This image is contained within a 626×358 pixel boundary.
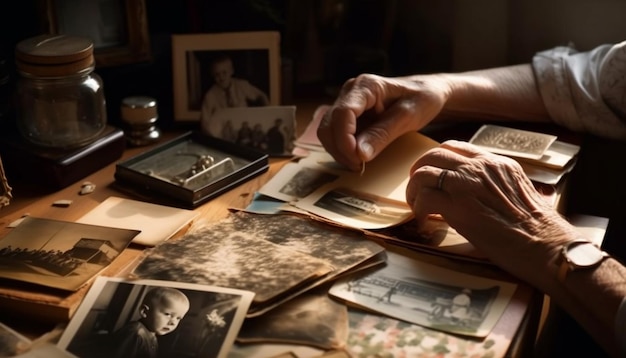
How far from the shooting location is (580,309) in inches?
42.2

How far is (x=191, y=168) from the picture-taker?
143 cm

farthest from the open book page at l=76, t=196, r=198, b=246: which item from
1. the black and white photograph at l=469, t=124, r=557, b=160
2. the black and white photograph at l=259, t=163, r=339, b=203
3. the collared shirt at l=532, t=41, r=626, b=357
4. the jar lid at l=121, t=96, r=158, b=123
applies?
the collared shirt at l=532, t=41, r=626, b=357

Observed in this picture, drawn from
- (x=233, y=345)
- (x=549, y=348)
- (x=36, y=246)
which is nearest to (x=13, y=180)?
(x=36, y=246)

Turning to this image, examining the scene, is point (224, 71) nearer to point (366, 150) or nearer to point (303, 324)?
point (366, 150)

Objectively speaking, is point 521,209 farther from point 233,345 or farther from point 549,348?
point 549,348

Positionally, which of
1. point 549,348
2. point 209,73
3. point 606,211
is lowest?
point 549,348

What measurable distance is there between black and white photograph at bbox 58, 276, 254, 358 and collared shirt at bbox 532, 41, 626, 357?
857 millimetres

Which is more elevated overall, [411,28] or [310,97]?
[411,28]

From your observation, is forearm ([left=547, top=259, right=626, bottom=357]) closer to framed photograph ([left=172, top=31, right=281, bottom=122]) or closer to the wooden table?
the wooden table

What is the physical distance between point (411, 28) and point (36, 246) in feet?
3.73

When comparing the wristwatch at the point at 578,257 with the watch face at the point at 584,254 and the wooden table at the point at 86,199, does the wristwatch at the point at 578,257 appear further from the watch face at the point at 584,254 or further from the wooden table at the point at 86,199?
the wooden table at the point at 86,199

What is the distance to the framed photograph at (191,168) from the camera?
135cm

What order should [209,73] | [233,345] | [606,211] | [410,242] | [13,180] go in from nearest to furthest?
[233,345]
[410,242]
[13,180]
[209,73]
[606,211]

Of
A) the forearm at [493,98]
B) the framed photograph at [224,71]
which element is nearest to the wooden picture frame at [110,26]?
the framed photograph at [224,71]
